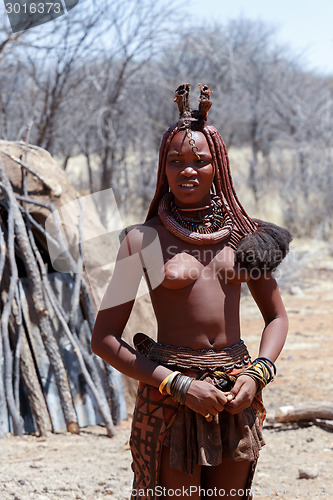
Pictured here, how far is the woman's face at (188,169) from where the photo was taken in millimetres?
2191

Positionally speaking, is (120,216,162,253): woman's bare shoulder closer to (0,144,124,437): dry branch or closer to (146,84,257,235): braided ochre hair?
(146,84,257,235): braided ochre hair

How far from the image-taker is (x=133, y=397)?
4945 millimetres

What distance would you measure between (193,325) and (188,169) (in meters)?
0.54

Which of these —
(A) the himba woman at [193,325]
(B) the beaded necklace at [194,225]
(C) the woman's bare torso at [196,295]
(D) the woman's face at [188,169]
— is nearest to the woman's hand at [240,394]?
(A) the himba woman at [193,325]

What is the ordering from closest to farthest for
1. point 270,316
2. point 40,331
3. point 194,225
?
1. point 194,225
2. point 270,316
3. point 40,331

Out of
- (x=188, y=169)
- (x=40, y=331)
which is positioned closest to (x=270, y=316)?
(x=188, y=169)

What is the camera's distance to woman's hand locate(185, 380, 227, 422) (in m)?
2.00

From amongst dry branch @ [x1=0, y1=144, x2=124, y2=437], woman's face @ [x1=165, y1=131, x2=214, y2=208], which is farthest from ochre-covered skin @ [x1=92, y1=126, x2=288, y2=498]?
dry branch @ [x1=0, y1=144, x2=124, y2=437]

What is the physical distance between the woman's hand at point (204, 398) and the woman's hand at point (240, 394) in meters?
0.03

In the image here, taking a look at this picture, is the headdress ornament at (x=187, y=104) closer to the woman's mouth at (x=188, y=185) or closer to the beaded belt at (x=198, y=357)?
the woman's mouth at (x=188, y=185)

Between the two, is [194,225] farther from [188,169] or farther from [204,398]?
[204,398]

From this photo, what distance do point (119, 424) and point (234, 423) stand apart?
108 inches

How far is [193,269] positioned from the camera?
7.15 ft

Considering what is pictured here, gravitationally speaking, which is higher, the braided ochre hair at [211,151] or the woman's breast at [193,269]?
the braided ochre hair at [211,151]
